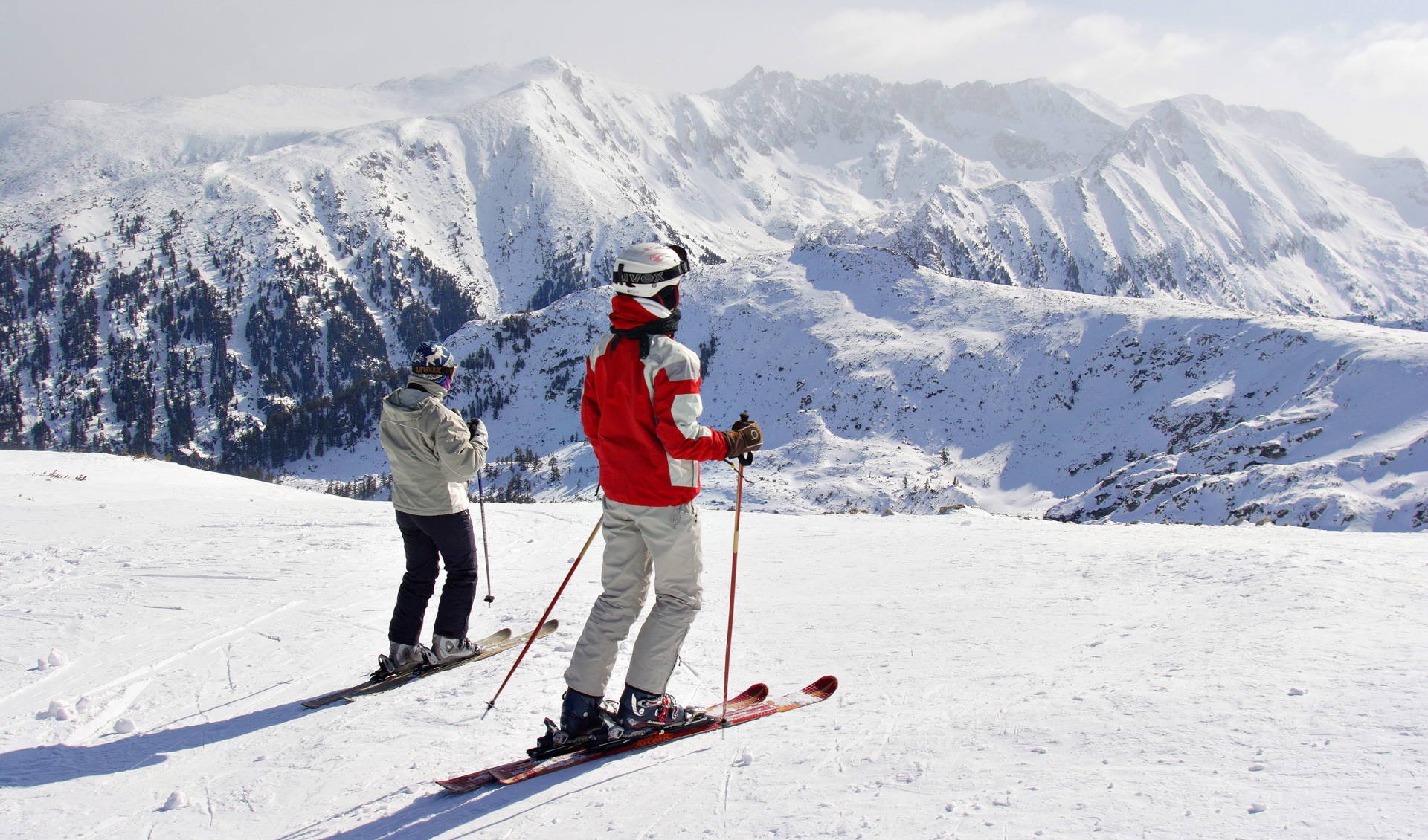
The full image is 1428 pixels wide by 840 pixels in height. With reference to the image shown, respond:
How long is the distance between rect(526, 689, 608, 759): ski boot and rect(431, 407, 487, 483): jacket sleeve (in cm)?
204

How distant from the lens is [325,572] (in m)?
9.63

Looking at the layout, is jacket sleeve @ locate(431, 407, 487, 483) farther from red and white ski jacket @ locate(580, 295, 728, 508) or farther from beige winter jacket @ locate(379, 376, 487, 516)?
red and white ski jacket @ locate(580, 295, 728, 508)

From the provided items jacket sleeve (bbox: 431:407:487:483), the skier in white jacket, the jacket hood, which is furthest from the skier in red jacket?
the jacket hood

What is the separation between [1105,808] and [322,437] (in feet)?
456

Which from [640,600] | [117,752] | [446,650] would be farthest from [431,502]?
[117,752]

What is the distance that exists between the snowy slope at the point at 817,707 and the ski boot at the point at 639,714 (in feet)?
0.66

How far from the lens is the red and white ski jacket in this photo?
4281mm

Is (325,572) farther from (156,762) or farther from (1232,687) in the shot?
(1232,687)

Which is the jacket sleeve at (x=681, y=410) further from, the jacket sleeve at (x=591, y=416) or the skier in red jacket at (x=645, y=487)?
the jacket sleeve at (x=591, y=416)

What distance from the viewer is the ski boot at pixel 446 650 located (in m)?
6.28

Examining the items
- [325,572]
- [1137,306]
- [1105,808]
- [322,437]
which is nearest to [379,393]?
[322,437]

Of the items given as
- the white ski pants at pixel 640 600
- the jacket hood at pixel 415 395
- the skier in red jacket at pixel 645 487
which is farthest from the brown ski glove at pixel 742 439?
A: the jacket hood at pixel 415 395

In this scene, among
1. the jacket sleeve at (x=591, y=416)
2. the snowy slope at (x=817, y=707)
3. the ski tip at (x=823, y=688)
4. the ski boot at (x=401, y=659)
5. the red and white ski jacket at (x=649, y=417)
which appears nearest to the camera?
the snowy slope at (x=817, y=707)

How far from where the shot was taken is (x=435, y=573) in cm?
634
